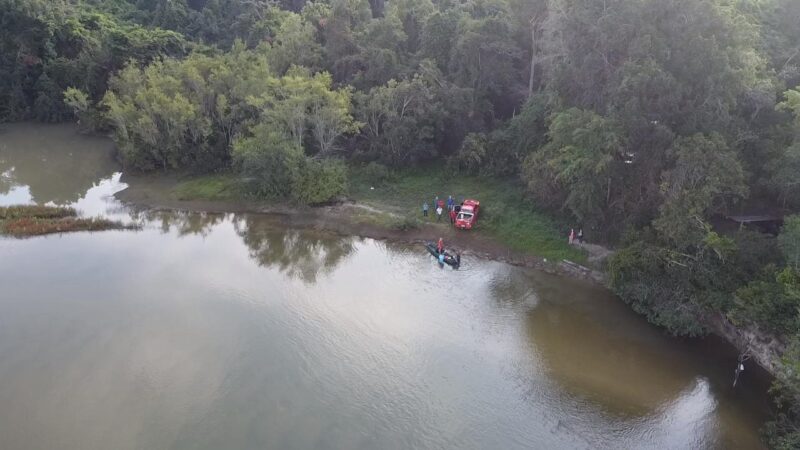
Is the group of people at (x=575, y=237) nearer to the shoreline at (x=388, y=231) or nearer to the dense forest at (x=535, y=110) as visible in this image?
the shoreline at (x=388, y=231)

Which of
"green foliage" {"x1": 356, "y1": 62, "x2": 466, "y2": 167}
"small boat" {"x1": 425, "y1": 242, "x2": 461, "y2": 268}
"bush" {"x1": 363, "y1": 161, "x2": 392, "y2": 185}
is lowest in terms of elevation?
"small boat" {"x1": 425, "y1": 242, "x2": 461, "y2": 268}

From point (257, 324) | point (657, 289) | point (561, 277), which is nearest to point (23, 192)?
point (257, 324)

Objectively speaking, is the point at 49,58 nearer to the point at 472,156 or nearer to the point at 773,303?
the point at 472,156

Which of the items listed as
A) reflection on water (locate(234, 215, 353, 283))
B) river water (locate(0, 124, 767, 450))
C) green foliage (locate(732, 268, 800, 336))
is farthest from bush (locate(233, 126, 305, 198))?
green foliage (locate(732, 268, 800, 336))

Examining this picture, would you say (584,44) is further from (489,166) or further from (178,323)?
(178,323)

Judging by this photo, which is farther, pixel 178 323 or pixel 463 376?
pixel 178 323

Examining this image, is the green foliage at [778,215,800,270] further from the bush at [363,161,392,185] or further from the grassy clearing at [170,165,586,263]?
the bush at [363,161,392,185]

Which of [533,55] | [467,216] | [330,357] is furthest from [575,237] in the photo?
[330,357]
